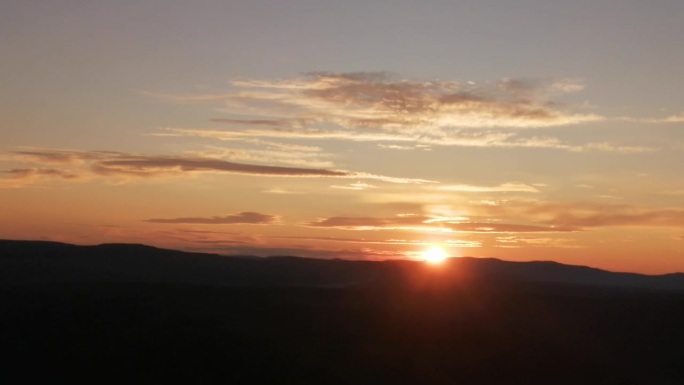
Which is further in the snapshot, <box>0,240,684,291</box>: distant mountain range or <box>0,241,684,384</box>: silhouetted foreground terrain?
<box>0,240,684,291</box>: distant mountain range

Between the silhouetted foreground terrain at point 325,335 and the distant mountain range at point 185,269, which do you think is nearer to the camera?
the silhouetted foreground terrain at point 325,335

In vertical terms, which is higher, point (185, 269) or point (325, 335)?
point (185, 269)

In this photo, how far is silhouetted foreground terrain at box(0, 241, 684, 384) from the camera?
21.4 metres

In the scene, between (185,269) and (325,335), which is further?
(185,269)

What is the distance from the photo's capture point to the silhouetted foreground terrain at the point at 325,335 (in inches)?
841

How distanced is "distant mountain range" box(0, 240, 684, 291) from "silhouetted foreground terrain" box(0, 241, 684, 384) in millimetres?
1276

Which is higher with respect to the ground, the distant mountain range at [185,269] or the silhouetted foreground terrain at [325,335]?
the distant mountain range at [185,269]

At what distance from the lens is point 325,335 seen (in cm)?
2500

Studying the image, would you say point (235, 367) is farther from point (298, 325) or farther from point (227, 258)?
point (227, 258)

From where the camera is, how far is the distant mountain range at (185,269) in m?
41.8

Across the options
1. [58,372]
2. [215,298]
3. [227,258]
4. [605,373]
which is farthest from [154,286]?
[227,258]

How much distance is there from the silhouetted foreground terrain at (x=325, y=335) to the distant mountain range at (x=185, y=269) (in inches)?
50.2

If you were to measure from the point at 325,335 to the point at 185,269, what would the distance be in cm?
2822

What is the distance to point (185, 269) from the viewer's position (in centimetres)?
5172
